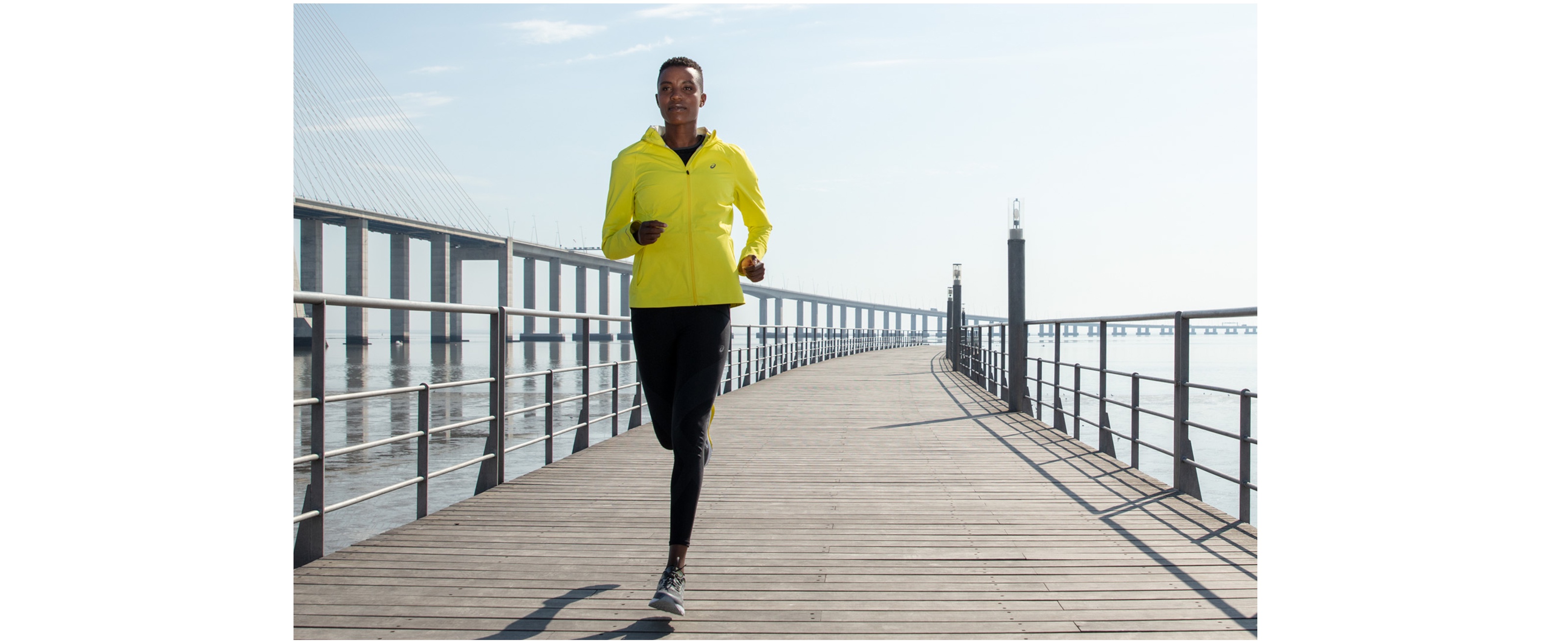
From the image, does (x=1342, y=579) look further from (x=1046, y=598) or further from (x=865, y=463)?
(x=865, y=463)

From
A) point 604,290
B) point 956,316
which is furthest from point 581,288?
point 956,316

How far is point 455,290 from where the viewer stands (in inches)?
1861

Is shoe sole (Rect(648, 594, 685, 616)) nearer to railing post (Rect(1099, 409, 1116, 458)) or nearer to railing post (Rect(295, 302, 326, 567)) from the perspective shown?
railing post (Rect(295, 302, 326, 567))

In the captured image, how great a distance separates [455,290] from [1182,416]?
46.9m

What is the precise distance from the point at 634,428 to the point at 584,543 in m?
3.50

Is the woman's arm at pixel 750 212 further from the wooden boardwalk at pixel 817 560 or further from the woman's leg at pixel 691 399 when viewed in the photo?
the wooden boardwalk at pixel 817 560

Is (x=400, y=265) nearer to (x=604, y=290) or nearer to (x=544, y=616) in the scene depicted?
(x=604, y=290)

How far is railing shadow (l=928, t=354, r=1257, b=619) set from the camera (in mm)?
2816

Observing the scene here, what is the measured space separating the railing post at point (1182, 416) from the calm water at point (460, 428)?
0.21 ft

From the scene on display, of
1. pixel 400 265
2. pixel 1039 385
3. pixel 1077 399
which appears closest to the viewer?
pixel 1077 399

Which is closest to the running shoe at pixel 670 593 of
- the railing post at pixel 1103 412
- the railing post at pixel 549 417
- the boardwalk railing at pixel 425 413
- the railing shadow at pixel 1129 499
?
the boardwalk railing at pixel 425 413

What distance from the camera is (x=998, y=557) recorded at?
2904 mm

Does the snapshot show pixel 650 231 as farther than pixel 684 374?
No
